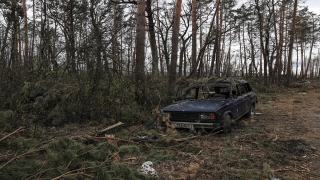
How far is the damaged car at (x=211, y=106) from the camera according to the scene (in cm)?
598

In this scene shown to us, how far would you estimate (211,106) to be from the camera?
20.6 feet

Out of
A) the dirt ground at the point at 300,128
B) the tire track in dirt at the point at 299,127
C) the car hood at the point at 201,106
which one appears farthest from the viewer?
the car hood at the point at 201,106

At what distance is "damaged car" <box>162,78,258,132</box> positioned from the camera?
19.6 ft

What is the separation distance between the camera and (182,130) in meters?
6.46

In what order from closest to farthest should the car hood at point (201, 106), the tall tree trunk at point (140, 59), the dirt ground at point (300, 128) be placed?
the dirt ground at point (300, 128) → the car hood at point (201, 106) → the tall tree trunk at point (140, 59)

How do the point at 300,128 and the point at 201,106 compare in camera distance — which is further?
the point at 300,128

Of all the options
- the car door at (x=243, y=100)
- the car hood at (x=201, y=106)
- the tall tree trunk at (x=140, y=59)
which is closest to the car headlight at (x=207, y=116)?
the car hood at (x=201, y=106)

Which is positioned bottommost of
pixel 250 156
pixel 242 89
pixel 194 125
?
pixel 250 156

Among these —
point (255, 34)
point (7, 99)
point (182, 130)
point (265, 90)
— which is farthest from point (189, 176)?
point (255, 34)

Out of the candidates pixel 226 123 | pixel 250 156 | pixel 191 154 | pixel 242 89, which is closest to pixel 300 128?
pixel 242 89

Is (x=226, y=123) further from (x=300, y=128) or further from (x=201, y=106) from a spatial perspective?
(x=300, y=128)

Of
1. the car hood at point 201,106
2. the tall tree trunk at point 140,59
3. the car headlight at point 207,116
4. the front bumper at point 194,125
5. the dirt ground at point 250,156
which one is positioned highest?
the tall tree trunk at point 140,59

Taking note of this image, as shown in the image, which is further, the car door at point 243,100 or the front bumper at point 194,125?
the car door at point 243,100

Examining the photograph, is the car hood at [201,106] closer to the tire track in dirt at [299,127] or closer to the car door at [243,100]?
the car door at [243,100]
